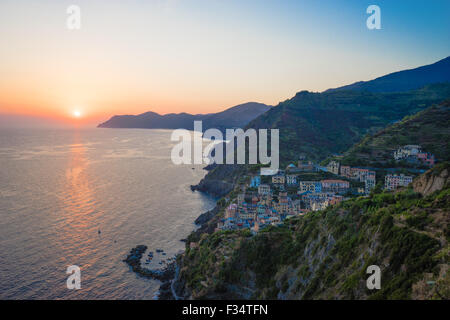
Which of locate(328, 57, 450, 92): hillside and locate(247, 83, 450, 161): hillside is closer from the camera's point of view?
locate(247, 83, 450, 161): hillside

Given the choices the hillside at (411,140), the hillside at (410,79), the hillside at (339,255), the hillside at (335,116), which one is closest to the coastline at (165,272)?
the hillside at (339,255)

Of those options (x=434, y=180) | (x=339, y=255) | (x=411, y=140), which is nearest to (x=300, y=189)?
(x=411, y=140)

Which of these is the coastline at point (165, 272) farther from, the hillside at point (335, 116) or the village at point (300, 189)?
the hillside at point (335, 116)

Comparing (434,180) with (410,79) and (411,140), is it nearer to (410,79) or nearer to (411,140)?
(411,140)

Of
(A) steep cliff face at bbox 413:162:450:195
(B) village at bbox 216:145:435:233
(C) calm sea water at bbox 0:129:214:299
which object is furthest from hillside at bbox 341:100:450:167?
(C) calm sea water at bbox 0:129:214:299

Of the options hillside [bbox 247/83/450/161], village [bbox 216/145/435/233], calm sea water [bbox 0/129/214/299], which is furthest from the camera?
hillside [bbox 247/83/450/161]

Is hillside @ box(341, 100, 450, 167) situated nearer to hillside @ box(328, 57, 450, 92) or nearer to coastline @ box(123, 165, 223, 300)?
coastline @ box(123, 165, 223, 300)

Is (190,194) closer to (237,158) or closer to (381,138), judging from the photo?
(237,158)
